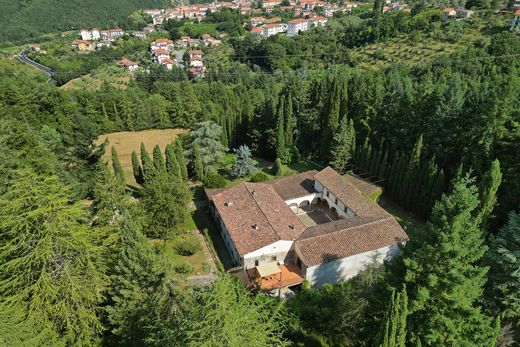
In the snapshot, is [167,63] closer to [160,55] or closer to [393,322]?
[160,55]

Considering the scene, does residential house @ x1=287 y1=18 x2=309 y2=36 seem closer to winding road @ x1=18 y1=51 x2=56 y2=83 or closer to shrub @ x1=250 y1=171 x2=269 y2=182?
winding road @ x1=18 y1=51 x2=56 y2=83

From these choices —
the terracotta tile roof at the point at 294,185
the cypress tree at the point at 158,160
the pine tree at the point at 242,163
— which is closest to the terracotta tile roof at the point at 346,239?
the terracotta tile roof at the point at 294,185

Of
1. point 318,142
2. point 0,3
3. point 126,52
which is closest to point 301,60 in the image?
point 318,142

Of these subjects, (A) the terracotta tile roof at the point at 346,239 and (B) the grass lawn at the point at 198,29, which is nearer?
(A) the terracotta tile roof at the point at 346,239

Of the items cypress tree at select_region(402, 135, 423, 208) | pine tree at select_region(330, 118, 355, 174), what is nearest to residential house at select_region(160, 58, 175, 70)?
pine tree at select_region(330, 118, 355, 174)

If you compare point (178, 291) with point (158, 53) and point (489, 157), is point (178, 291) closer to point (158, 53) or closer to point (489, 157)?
point (489, 157)

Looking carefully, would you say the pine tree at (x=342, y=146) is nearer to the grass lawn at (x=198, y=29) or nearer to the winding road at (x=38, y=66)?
the winding road at (x=38, y=66)
